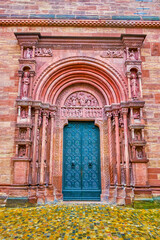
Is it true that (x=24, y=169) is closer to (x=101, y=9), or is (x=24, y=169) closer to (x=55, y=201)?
(x=55, y=201)

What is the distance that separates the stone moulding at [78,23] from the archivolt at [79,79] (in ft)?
4.74

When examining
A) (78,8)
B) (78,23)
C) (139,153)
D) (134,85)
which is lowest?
(139,153)

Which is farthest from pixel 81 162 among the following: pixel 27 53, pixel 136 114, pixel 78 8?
pixel 78 8

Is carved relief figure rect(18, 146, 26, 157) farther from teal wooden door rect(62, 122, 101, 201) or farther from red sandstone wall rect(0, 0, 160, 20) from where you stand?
red sandstone wall rect(0, 0, 160, 20)

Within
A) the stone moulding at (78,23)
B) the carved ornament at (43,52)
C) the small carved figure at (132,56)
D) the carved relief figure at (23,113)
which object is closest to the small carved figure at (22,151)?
the carved relief figure at (23,113)

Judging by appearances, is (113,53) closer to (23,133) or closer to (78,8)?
(78,8)

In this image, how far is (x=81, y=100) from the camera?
7043mm

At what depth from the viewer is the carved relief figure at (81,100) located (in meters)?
7.02

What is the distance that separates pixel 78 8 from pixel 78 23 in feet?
2.72

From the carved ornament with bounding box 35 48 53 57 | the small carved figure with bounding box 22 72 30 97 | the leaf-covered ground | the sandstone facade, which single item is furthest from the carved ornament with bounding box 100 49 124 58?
the leaf-covered ground

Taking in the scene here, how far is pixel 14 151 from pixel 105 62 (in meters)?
4.38

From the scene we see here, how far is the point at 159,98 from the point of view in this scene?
6.49 m

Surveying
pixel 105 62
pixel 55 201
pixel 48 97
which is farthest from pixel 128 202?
pixel 105 62

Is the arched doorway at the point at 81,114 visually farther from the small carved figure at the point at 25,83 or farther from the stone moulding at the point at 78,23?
the stone moulding at the point at 78,23
